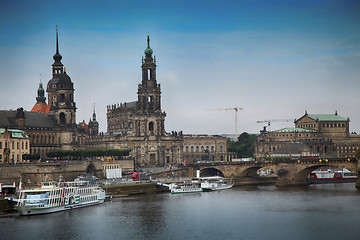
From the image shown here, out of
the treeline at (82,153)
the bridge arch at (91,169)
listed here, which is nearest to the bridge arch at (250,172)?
the treeline at (82,153)

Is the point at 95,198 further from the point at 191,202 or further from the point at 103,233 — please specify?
the point at 103,233

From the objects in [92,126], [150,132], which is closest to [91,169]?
[150,132]

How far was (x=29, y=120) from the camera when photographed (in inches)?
5797

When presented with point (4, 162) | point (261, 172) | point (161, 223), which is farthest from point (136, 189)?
point (261, 172)

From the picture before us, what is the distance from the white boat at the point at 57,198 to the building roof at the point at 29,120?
43.8m

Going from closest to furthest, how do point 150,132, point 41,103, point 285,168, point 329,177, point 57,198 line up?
point 57,198
point 285,168
point 329,177
point 150,132
point 41,103

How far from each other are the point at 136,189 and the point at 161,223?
33.9 meters

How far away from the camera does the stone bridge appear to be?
135 m

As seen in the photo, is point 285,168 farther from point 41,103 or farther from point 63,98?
point 41,103

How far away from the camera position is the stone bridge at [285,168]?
135 metres

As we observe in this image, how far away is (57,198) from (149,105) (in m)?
78.9

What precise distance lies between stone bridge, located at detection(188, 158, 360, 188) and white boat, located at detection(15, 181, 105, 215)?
166ft

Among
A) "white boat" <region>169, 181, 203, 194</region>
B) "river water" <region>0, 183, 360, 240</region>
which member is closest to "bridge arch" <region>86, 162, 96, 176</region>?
"white boat" <region>169, 181, 203, 194</region>

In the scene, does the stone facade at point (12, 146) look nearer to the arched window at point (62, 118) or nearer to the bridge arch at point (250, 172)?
the arched window at point (62, 118)
